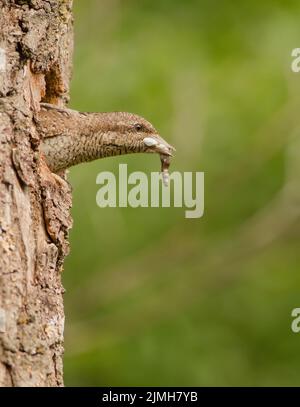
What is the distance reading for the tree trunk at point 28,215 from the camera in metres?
4.42

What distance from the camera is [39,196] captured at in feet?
15.9

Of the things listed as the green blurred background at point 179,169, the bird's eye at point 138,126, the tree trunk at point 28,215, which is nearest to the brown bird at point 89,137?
the bird's eye at point 138,126

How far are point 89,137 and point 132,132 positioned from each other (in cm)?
26

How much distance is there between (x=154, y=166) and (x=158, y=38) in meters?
1.68

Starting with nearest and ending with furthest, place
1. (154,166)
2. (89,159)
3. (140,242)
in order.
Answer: (89,159)
(154,166)
(140,242)

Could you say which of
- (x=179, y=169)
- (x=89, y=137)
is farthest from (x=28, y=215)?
(x=179, y=169)

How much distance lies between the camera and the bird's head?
18.2 ft

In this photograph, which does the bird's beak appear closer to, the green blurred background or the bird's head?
the bird's head

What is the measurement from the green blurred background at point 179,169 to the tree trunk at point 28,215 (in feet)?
15.3

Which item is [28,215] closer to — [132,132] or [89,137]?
[89,137]

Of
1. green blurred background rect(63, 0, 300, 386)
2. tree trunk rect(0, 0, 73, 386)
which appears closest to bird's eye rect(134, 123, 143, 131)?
tree trunk rect(0, 0, 73, 386)

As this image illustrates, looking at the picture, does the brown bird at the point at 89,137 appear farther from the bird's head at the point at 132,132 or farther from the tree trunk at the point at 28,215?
the tree trunk at the point at 28,215
